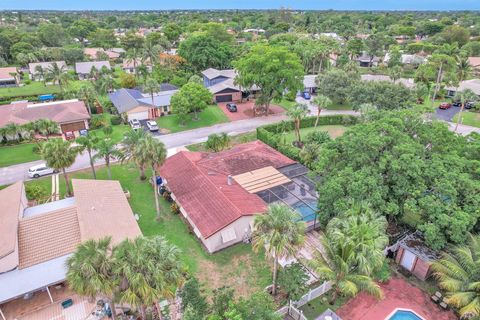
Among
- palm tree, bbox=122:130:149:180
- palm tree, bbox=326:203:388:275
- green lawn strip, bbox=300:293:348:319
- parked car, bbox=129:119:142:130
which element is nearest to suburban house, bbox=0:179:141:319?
palm tree, bbox=122:130:149:180

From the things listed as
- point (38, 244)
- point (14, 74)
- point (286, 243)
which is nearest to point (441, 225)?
point (286, 243)

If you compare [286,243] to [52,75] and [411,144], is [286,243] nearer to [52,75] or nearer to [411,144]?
[411,144]

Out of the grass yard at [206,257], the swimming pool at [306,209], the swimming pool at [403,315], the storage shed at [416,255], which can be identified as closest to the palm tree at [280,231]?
the grass yard at [206,257]

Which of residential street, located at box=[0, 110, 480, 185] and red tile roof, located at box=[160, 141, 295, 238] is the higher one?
red tile roof, located at box=[160, 141, 295, 238]

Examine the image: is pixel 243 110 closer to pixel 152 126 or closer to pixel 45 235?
pixel 152 126

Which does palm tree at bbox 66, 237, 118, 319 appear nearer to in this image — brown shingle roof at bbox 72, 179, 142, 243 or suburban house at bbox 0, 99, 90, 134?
brown shingle roof at bbox 72, 179, 142, 243

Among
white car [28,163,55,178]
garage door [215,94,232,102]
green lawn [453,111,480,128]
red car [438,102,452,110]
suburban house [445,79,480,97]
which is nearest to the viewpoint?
white car [28,163,55,178]

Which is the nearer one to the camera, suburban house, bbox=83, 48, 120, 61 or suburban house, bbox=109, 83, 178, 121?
suburban house, bbox=109, 83, 178, 121

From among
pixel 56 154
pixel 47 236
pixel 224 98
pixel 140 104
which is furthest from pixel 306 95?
pixel 47 236
